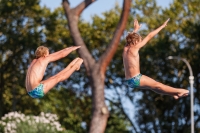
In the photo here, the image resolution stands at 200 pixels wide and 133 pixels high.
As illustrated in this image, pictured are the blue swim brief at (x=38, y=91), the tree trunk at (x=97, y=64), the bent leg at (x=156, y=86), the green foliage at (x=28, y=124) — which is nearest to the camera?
the blue swim brief at (x=38, y=91)

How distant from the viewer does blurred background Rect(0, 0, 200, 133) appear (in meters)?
41.5

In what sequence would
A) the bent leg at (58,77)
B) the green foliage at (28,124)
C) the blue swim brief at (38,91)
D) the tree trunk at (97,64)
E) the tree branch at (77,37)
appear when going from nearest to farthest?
the blue swim brief at (38,91) < the bent leg at (58,77) < the green foliage at (28,124) < the tree trunk at (97,64) < the tree branch at (77,37)

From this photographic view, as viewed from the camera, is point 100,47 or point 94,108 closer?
point 94,108

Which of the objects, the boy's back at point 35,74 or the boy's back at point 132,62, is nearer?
the boy's back at point 35,74

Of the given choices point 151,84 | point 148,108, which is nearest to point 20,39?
point 148,108

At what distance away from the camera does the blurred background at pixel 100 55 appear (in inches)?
1633

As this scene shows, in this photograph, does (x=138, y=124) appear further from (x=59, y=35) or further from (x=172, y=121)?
(x=59, y=35)

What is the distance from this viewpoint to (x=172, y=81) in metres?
41.9

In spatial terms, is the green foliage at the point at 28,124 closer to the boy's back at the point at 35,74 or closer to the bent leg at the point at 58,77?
the bent leg at the point at 58,77

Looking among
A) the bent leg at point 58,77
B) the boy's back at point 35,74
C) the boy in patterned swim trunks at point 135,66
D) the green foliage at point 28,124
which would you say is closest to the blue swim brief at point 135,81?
the boy in patterned swim trunks at point 135,66

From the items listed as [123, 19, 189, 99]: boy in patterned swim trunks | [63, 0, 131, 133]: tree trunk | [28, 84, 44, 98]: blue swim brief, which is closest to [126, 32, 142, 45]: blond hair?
[123, 19, 189, 99]: boy in patterned swim trunks

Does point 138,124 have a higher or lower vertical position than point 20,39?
lower

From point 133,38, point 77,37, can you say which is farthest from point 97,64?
point 133,38

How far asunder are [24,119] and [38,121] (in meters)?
0.59
